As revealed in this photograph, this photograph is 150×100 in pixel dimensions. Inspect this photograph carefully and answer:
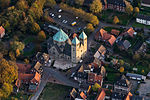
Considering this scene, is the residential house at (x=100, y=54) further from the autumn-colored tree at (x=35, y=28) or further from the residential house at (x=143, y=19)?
the autumn-colored tree at (x=35, y=28)

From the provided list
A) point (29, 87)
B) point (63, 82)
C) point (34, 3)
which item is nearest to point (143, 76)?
point (63, 82)

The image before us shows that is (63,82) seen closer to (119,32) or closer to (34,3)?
(119,32)

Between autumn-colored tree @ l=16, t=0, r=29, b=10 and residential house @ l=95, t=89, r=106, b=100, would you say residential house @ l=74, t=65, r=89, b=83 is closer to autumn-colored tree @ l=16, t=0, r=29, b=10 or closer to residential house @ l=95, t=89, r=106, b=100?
residential house @ l=95, t=89, r=106, b=100

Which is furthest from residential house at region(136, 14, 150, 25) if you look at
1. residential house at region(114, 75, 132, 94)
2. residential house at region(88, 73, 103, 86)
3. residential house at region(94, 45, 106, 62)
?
residential house at region(88, 73, 103, 86)

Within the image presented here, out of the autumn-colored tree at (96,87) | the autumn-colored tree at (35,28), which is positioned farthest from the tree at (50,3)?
the autumn-colored tree at (96,87)

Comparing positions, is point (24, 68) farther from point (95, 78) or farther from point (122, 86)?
point (122, 86)

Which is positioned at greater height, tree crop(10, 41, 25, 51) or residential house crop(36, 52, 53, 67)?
tree crop(10, 41, 25, 51)

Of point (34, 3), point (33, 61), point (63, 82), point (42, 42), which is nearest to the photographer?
point (63, 82)
